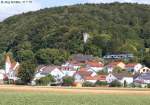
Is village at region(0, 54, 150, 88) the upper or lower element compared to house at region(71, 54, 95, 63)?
lower

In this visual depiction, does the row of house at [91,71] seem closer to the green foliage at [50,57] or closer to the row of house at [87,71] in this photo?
the row of house at [87,71]

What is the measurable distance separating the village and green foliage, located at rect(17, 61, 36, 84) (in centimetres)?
97

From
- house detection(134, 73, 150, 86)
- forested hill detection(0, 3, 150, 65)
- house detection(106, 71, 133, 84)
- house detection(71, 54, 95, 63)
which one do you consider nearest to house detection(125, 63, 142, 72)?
house detection(71, 54, 95, 63)

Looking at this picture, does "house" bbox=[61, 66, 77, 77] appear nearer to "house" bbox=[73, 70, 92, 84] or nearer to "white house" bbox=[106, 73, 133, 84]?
"house" bbox=[73, 70, 92, 84]

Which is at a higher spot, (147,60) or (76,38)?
(76,38)

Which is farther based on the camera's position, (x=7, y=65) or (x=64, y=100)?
(x=7, y=65)

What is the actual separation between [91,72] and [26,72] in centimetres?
2243

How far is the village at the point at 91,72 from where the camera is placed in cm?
9538

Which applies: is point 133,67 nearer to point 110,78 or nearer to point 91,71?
point 91,71

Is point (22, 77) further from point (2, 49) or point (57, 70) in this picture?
point (2, 49)

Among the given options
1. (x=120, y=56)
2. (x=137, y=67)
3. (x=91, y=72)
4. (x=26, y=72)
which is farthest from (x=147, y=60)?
(x=26, y=72)

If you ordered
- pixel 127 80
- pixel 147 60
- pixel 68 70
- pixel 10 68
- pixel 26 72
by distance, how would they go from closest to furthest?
pixel 26 72, pixel 127 80, pixel 68 70, pixel 10 68, pixel 147 60

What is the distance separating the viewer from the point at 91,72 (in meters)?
116

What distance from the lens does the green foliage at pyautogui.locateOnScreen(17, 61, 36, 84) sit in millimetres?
94800
